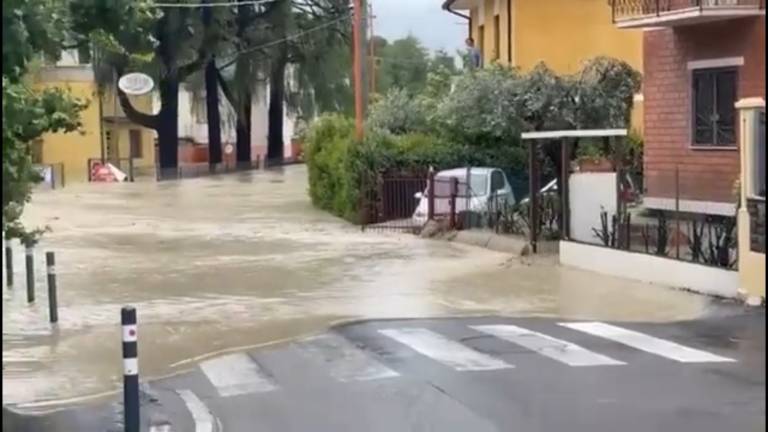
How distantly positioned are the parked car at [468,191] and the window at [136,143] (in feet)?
165

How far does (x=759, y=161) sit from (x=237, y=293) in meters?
7.50

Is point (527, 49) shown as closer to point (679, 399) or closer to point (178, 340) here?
point (178, 340)

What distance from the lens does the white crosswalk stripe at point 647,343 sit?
12.5 m

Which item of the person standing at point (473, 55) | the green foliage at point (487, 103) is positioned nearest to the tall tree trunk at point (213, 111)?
the person standing at point (473, 55)

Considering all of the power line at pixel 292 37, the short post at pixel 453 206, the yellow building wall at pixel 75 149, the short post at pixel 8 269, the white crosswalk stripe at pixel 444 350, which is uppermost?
the power line at pixel 292 37

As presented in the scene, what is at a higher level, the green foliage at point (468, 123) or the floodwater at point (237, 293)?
the green foliage at point (468, 123)

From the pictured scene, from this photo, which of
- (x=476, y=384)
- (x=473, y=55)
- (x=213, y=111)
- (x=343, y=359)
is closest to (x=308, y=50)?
(x=213, y=111)

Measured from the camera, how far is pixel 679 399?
1023 centimetres

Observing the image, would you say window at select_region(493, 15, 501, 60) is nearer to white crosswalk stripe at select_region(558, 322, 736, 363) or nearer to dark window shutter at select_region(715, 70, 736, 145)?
dark window shutter at select_region(715, 70, 736, 145)

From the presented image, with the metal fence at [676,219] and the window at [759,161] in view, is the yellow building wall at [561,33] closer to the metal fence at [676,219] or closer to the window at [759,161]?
the metal fence at [676,219]

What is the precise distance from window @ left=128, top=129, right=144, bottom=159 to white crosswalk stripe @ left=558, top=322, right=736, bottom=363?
67096 millimetres

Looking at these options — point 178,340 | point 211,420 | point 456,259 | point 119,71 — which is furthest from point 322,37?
point 211,420

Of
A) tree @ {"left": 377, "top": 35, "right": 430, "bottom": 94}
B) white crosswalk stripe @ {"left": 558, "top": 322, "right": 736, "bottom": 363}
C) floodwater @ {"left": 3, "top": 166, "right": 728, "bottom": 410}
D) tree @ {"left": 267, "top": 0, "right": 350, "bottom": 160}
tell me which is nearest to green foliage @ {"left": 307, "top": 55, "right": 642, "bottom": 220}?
floodwater @ {"left": 3, "top": 166, "right": 728, "bottom": 410}

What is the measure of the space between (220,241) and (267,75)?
3769 cm
